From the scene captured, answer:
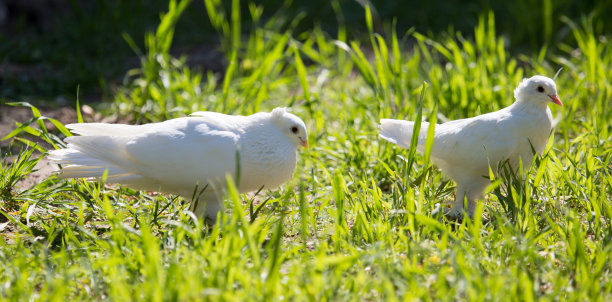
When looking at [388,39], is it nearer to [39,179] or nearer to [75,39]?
[75,39]

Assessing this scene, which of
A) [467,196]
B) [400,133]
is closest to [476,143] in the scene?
[467,196]

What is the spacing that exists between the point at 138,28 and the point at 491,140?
4.59 m

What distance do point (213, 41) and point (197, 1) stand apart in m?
1.50

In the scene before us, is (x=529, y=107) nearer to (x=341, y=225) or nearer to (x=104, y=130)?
(x=341, y=225)

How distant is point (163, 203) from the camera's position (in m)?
3.27

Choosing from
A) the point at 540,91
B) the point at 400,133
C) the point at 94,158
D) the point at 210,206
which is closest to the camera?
the point at 94,158

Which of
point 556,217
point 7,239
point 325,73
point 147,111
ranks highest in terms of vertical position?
point 325,73

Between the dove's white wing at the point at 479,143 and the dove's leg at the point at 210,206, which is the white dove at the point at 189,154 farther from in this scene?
the dove's white wing at the point at 479,143

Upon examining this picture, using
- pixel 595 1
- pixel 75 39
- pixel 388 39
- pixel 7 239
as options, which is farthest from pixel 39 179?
pixel 595 1

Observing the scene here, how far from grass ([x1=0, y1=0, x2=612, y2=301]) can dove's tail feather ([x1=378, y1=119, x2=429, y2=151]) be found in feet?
0.33

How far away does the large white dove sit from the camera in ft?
9.63

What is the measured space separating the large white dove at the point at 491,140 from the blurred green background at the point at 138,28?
88.0 inches

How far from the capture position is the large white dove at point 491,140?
2.94 m

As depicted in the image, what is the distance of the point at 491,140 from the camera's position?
115 inches
